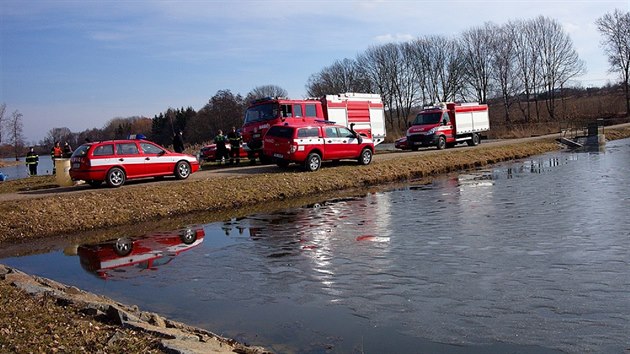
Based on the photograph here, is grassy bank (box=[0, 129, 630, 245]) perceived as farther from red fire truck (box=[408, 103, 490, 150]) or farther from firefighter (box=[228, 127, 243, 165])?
red fire truck (box=[408, 103, 490, 150])

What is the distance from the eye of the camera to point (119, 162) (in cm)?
1920

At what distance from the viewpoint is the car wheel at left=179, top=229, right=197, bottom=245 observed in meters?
13.0

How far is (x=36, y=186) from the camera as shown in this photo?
21.5 metres

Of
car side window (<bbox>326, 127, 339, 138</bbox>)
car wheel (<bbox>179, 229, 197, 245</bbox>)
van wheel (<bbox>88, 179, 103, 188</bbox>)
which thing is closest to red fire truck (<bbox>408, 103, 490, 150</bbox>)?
car side window (<bbox>326, 127, 339, 138</bbox>)

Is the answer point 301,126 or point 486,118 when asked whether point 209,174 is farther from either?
point 486,118

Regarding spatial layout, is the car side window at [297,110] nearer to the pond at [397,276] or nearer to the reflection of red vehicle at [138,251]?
the pond at [397,276]

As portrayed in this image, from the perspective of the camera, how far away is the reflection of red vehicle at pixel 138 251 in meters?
10.9

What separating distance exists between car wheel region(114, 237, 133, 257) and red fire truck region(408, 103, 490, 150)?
24.1 meters

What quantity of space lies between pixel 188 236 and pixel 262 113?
11863 mm

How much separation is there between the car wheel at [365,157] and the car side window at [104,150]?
11.0 metres

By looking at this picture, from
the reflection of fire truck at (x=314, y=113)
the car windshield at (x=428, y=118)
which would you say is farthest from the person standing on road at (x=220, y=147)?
the car windshield at (x=428, y=118)

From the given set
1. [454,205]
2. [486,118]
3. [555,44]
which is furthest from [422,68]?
[454,205]

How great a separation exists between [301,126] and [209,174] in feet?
13.8

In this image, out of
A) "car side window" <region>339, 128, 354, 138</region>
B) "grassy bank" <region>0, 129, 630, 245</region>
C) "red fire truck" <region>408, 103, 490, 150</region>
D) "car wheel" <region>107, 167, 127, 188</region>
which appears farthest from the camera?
"red fire truck" <region>408, 103, 490, 150</region>
